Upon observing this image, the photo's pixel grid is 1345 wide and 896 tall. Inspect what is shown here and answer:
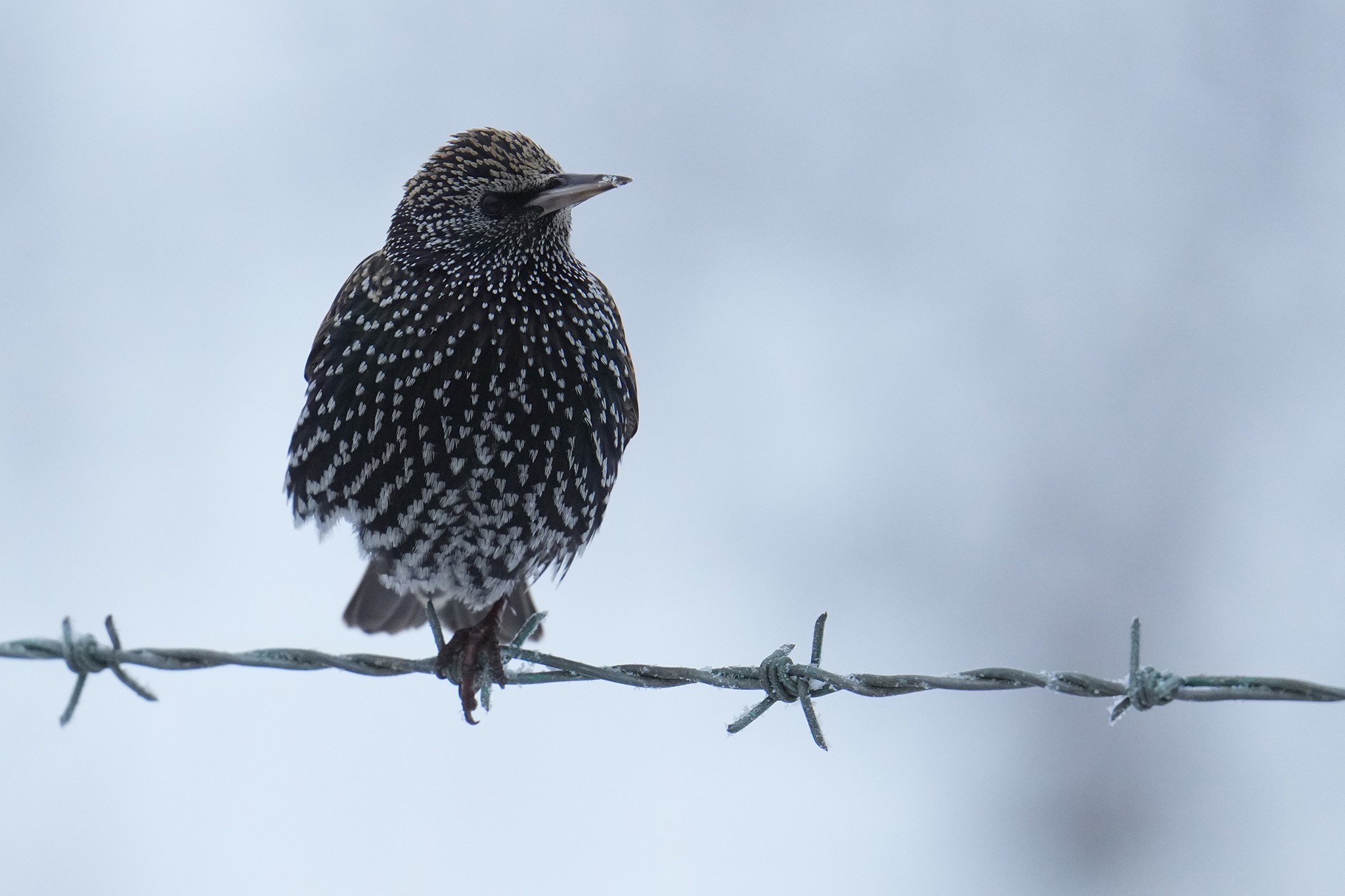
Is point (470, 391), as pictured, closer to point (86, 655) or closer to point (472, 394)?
point (472, 394)

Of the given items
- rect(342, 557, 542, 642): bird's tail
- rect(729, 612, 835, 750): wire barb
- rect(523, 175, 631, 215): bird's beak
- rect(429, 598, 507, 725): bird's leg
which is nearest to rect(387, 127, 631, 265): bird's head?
rect(523, 175, 631, 215): bird's beak

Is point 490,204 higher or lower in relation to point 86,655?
higher

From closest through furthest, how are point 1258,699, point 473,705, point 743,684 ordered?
point 1258,699, point 743,684, point 473,705

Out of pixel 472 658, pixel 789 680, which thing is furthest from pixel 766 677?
pixel 472 658

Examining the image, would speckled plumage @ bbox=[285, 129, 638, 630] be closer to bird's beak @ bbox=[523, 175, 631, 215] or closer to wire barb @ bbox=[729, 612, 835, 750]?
bird's beak @ bbox=[523, 175, 631, 215]

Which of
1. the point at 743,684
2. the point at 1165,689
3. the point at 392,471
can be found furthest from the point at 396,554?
the point at 1165,689

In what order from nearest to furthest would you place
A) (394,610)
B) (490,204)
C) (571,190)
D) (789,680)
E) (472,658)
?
(789,680) → (472,658) → (571,190) → (490,204) → (394,610)

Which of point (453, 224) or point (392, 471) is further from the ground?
point (453, 224)

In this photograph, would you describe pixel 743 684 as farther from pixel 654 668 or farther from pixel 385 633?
pixel 385 633
